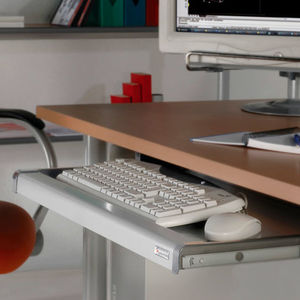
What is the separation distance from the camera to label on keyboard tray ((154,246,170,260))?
98cm

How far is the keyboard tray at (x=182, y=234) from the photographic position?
981 mm

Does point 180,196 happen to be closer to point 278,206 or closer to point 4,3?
point 278,206

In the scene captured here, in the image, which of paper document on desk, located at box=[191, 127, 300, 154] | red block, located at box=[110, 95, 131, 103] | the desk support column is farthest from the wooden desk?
red block, located at box=[110, 95, 131, 103]

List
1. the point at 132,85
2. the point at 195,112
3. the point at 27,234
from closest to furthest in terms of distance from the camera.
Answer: the point at 195,112
the point at 27,234
the point at 132,85

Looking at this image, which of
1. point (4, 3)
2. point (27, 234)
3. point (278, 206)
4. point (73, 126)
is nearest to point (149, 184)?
point (278, 206)

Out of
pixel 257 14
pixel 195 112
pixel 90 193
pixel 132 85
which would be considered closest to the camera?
pixel 90 193

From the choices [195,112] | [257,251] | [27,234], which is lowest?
[27,234]

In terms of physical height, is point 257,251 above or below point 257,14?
below

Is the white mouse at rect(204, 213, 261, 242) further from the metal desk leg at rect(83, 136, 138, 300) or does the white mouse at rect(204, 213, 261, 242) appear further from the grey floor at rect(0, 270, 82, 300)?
the grey floor at rect(0, 270, 82, 300)

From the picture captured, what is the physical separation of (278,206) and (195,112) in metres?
0.51

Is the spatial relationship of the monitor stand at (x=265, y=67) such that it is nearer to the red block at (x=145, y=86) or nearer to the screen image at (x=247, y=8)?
the screen image at (x=247, y=8)

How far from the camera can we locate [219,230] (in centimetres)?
99

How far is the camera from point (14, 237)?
1916 mm

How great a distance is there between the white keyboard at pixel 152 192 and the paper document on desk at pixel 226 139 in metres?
Answer: 0.08
